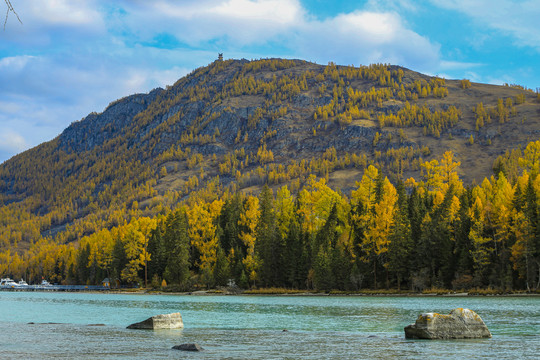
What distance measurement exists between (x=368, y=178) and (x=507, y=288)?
36.3m

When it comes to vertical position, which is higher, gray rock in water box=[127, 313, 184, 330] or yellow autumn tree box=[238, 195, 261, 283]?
yellow autumn tree box=[238, 195, 261, 283]

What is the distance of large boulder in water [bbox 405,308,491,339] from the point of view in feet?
106

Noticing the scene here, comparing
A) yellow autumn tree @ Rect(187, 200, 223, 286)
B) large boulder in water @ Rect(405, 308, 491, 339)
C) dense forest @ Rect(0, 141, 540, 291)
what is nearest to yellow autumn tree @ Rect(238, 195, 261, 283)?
dense forest @ Rect(0, 141, 540, 291)

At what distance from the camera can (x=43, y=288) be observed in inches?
7200

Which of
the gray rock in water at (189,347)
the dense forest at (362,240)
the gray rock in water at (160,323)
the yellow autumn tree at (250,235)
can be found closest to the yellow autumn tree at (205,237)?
the dense forest at (362,240)

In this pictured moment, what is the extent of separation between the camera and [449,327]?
1281 inches

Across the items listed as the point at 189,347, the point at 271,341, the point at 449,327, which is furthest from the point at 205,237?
the point at 189,347

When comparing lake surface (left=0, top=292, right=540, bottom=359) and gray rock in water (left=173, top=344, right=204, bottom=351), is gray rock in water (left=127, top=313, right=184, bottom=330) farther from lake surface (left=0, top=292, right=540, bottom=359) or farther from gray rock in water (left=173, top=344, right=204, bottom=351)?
gray rock in water (left=173, top=344, right=204, bottom=351)

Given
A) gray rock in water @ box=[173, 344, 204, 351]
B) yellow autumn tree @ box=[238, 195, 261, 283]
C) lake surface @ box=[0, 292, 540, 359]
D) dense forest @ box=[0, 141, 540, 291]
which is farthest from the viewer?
yellow autumn tree @ box=[238, 195, 261, 283]

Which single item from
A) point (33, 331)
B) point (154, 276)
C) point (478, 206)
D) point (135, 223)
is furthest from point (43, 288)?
point (33, 331)

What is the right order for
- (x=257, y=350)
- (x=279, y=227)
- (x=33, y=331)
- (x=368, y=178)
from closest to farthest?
(x=257, y=350)
(x=33, y=331)
(x=368, y=178)
(x=279, y=227)

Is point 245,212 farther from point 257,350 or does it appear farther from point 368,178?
point 257,350

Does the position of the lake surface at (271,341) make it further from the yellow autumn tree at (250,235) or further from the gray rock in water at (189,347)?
the yellow autumn tree at (250,235)

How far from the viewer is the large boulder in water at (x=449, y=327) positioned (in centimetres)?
3225
